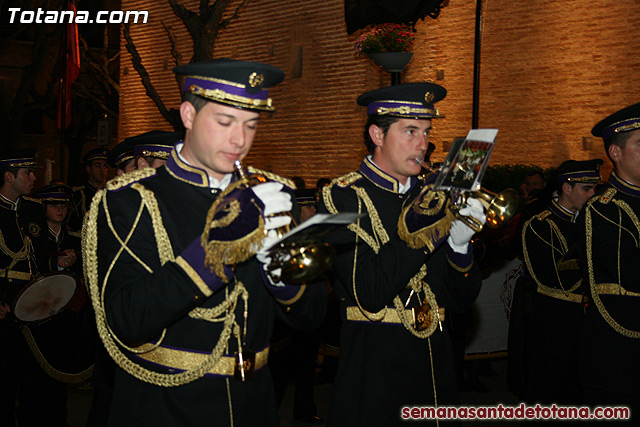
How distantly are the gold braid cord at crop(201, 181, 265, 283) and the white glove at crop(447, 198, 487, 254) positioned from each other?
1179 mm

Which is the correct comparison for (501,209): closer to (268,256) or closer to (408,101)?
(408,101)

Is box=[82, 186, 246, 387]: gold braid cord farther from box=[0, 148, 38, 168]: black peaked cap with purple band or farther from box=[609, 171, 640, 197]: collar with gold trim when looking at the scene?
box=[0, 148, 38, 168]: black peaked cap with purple band

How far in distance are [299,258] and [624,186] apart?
2744mm

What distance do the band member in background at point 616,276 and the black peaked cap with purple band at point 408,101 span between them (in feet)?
4.30

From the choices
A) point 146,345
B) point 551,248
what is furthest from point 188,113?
point 551,248

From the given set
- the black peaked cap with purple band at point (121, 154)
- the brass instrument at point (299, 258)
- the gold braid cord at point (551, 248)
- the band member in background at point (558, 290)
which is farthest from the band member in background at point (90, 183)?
the brass instrument at point (299, 258)

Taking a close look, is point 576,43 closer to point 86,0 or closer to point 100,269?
point 100,269

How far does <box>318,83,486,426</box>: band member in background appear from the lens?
377cm

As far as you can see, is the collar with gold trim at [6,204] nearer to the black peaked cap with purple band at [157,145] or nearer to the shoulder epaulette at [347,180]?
the black peaked cap with purple band at [157,145]

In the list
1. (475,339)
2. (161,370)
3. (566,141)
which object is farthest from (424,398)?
(566,141)

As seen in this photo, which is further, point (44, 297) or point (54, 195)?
point (54, 195)

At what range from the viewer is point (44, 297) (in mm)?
6379

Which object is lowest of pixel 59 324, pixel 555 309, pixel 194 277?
pixel 59 324

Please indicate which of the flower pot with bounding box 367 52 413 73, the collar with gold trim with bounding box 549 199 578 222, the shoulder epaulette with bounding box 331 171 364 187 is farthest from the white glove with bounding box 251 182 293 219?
the flower pot with bounding box 367 52 413 73
